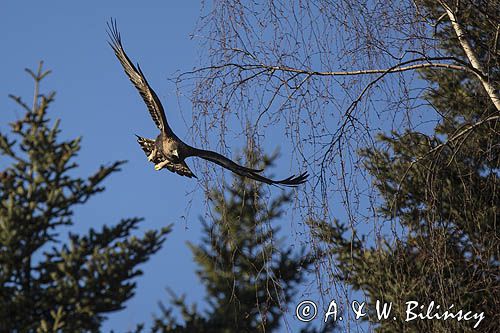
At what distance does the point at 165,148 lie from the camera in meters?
4.17

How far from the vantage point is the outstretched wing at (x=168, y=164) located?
4125 millimetres

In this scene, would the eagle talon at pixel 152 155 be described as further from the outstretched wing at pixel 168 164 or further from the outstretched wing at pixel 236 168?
A: the outstretched wing at pixel 236 168

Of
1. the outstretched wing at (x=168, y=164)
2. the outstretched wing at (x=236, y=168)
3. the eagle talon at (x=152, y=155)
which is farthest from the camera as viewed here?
the eagle talon at (x=152, y=155)

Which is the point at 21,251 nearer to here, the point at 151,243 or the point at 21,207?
the point at 21,207

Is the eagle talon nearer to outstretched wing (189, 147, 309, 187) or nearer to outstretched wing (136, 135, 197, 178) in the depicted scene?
outstretched wing (136, 135, 197, 178)

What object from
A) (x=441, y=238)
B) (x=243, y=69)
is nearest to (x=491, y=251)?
(x=441, y=238)

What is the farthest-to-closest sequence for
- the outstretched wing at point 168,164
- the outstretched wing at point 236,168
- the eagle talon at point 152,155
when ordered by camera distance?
the eagle talon at point 152,155, the outstretched wing at point 168,164, the outstretched wing at point 236,168

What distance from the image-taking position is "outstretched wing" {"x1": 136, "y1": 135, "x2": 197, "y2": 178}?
412cm

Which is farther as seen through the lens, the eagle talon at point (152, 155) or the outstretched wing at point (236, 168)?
the eagle talon at point (152, 155)

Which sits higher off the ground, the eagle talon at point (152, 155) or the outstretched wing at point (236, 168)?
the eagle talon at point (152, 155)

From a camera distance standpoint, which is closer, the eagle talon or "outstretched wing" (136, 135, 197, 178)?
"outstretched wing" (136, 135, 197, 178)

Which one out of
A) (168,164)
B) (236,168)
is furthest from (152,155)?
(236,168)

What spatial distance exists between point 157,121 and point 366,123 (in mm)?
1093

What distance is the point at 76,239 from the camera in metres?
6.68
